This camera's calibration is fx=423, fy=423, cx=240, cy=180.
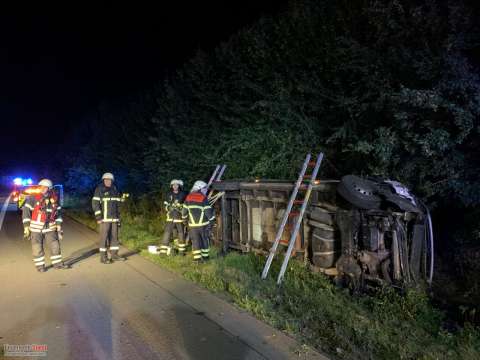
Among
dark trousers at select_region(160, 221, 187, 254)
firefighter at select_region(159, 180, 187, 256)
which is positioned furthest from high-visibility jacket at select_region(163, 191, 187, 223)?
dark trousers at select_region(160, 221, 187, 254)

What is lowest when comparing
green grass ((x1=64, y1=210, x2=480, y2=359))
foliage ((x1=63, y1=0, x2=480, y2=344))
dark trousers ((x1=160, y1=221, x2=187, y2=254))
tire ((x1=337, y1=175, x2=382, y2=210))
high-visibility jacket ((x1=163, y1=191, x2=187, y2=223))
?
green grass ((x1=64, y1=210, x2=480, y2=359))

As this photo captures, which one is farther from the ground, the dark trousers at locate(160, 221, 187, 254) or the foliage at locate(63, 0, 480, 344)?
the foliage at locate(63, 0, 480, 344)

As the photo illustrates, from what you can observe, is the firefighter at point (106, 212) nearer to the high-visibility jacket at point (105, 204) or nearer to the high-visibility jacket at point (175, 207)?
the high-visibility jacket at point (105, 204)

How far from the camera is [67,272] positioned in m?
7.94

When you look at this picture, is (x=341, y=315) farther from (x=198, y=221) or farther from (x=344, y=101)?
(x=344, y=101)

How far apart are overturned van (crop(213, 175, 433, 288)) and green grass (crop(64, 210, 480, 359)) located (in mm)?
300

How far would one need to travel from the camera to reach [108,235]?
29.5ft

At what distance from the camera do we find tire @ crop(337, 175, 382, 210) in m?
5.97

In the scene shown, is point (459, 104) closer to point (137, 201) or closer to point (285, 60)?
point (285, 60)

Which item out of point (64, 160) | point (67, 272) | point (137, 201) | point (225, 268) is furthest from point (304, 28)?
point (64, 160)

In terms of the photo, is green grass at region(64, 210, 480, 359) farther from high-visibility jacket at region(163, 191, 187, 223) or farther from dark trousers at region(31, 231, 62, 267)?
dark trousers at region(31, 231, 62, 267)

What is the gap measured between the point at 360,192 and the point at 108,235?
548cm

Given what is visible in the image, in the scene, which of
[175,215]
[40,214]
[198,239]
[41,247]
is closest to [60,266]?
[41,247]

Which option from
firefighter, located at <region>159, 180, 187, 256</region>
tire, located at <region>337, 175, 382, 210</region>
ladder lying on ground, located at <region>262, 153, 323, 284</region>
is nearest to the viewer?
tire, located at <region>337, 175, 382, 210</region>
